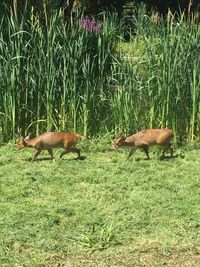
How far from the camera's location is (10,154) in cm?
660

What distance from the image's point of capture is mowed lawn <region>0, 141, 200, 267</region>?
410 centimetres

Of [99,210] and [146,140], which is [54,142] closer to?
[146,140]

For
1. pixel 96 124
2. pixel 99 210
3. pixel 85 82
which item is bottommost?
pixel 96 124

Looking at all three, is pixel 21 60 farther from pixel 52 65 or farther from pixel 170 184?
pixel 170 184

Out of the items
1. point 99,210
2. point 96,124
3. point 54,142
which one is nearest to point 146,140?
point 54,142

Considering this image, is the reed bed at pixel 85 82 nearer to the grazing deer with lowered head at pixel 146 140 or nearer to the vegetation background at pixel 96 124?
the vegetation background at pixel 96 124

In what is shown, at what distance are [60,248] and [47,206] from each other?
2.72 feet

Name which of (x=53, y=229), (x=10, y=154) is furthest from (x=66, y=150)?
(x=53, y=229)

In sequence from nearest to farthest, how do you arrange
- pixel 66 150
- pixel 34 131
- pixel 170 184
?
pixel 170 184 → pixel 66 150 → pixel 34 131

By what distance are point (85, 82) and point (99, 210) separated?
8.33ft

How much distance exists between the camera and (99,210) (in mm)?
4891

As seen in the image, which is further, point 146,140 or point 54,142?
point 146,140

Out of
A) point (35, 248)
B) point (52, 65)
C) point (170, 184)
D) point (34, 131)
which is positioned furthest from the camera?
point (34, 131)

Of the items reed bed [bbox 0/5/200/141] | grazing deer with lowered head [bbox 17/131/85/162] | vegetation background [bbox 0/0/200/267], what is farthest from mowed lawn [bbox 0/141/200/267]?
reed bed [bbox 0/5/200/141]
